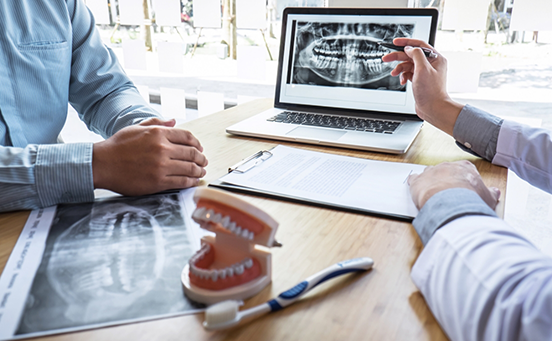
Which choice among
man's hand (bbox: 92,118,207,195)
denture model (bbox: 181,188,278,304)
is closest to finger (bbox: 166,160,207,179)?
man's hand (bbox: 92,118,207,195)

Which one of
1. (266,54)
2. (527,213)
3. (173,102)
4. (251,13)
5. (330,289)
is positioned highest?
(251,13)

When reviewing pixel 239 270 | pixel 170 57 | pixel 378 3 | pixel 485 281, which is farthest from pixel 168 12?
pixel 485 281

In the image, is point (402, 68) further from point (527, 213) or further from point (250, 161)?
point (527, 213)

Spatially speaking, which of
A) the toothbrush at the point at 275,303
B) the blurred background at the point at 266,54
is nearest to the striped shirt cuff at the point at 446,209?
the toothbrush at the point at 275,303

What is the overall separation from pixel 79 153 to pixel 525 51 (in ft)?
6.66

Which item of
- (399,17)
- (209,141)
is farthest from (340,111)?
(209,141)

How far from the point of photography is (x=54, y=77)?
108 cm

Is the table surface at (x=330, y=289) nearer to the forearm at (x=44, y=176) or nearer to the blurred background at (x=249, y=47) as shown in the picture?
the forearm at (x=44, y=176)

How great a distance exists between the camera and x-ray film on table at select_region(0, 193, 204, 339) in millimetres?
440

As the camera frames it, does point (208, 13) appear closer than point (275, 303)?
No

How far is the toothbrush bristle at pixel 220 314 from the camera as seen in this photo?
16.0 inches

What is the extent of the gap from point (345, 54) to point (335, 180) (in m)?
0.57

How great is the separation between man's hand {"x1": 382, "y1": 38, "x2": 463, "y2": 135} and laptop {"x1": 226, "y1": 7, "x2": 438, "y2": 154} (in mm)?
71

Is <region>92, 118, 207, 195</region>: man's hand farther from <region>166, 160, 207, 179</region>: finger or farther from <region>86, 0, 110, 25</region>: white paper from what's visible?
<region>86, 0, 110, 25</region>: white paper
